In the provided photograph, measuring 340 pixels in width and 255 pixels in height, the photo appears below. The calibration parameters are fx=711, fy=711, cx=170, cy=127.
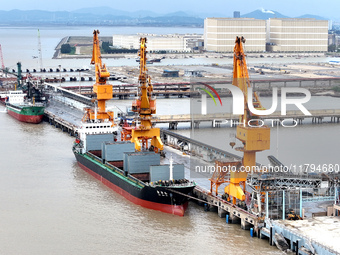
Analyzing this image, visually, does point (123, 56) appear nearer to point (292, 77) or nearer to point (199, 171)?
point (292, 77)

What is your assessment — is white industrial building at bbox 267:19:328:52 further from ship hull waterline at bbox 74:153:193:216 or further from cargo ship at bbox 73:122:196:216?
ship hull waterline at bbox 74:153:193:216

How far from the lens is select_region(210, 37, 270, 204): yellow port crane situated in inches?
779

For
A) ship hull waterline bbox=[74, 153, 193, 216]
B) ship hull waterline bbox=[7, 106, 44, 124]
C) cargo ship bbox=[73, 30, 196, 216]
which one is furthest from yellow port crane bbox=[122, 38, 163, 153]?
ship hull waterline bbox=[7, 106, 44, 124]

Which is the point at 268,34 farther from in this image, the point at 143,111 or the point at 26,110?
the point at 143,111

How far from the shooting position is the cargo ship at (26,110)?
4028cm

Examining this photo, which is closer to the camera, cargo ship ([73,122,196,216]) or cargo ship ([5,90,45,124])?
cargo ship ([73,122,196,216])

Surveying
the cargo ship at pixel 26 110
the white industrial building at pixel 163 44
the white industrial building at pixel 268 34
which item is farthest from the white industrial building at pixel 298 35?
the cargo ship at pixel 26 110

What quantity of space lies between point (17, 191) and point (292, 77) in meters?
39.1

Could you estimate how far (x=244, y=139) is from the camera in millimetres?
19875

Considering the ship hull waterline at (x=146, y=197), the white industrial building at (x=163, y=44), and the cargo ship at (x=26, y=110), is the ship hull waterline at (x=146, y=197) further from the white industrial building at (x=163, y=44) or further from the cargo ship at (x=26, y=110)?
the white industrial building at (x=163, y=44)

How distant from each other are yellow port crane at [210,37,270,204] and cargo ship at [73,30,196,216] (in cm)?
147

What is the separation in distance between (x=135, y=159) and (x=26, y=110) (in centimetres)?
1825

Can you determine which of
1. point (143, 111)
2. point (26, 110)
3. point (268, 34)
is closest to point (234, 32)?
point (268, 34)

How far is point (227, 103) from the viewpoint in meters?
41.6
